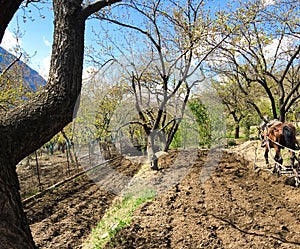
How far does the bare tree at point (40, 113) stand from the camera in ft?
4.60

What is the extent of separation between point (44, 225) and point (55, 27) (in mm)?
4900

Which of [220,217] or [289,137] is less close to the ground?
[289,137]

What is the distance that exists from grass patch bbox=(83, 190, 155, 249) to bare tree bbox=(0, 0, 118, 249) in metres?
3.23

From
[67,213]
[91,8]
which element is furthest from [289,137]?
[91,8]

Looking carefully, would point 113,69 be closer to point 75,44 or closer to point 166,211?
point 166,211

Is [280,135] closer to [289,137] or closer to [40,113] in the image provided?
[289,137]

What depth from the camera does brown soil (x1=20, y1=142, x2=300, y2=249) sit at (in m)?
4.04

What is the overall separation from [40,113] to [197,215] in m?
4.05

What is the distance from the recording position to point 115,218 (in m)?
5.81

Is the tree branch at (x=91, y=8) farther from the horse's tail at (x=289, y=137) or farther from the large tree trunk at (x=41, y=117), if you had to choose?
the horse's tail at (x=289, y=137)

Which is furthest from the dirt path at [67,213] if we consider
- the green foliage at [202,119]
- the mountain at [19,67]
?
the green foliage at [202,119]

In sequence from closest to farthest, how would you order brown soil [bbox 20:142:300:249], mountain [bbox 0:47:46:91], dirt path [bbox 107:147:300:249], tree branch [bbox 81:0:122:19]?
1. tree branch [bbox 81:0:122:19]
2. dirt path [bbox 107:147:300:249]
3. brown soil [bbox 20:142:300:249]
4. mountain [bbox 0:47:46:91]

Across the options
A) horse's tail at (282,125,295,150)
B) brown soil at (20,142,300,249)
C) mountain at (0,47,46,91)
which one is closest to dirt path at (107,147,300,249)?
brown soil at (20,142,300,249)

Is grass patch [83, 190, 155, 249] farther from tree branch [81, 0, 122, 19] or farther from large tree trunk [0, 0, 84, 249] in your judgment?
tree branch [81, 0, 122, 19]
